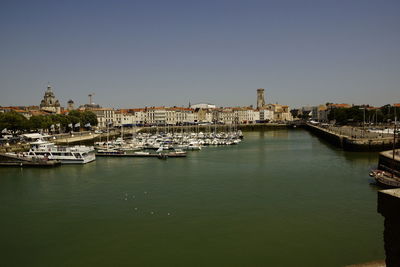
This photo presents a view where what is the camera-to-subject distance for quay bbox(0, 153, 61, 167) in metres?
28.2

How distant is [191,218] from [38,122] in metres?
44.6

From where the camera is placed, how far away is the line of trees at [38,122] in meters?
45.6

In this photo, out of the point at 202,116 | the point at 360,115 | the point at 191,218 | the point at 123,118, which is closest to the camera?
the point at 191,218

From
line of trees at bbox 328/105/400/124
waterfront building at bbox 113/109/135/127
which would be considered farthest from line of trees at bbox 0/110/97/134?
line of trees at bbox 328/105/400/124

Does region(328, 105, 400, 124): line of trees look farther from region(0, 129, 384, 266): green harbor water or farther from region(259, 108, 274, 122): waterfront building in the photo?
region(0, 129, 384, 266): green harbor water

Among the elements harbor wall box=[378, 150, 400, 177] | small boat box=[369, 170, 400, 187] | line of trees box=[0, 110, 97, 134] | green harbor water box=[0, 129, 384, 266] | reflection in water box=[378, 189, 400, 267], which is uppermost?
line of trees box=[0, 110, 97, 134]

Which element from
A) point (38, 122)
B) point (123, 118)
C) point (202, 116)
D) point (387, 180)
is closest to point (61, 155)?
point (38, 122)

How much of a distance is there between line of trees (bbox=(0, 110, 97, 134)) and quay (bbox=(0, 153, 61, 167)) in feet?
57.6

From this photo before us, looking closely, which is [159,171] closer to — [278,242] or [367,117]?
[278,242]

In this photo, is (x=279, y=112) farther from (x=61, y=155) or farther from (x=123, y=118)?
(x=61, y=155)

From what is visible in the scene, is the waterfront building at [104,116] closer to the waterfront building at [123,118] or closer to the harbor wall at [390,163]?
the waterfront building at [123,118]

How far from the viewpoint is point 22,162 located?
28750 millimetres

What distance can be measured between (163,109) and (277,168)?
8076 centimetres

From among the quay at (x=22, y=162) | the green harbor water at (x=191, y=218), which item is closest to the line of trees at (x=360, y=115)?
the green harbor water at (x=191, y=218)
